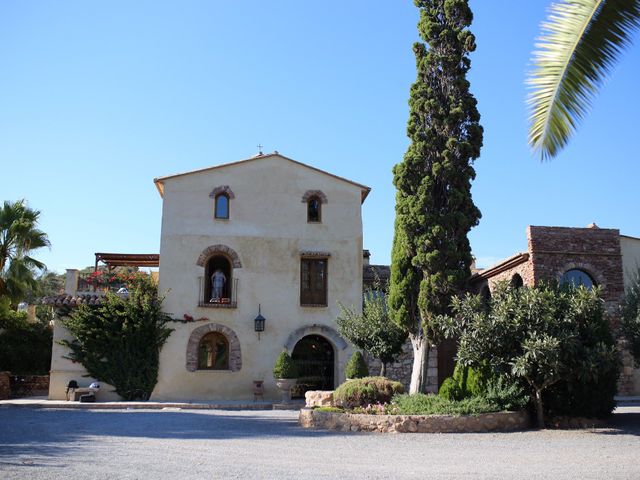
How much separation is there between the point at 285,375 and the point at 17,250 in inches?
411

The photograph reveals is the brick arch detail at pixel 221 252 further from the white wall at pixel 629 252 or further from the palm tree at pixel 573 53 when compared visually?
the palm tree at pixel 573 53

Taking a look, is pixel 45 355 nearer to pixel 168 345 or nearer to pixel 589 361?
pixel 168 345

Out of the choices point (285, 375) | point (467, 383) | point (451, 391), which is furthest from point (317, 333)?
point (467, 383)

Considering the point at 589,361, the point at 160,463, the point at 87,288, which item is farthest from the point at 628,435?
the point at 87,288

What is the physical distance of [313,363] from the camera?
72.7 ft

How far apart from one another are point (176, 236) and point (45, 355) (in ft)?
30.5

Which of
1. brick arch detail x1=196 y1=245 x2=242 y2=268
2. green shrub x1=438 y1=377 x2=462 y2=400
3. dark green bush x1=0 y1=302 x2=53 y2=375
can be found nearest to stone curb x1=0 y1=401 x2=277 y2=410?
brick arch detail x1=196 y1=245 x2=242 y2=268

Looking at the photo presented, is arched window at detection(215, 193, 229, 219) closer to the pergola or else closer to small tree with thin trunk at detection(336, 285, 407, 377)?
the pergola

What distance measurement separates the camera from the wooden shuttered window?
73.2 feet

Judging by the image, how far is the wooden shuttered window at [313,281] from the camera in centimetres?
2230

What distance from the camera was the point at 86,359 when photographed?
2050 cm

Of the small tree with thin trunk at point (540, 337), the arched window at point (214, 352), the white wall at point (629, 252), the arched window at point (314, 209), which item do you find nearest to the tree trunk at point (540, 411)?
the small tree with thin trunk at point (540, 337)

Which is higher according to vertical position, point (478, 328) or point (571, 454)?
point (478, 328)

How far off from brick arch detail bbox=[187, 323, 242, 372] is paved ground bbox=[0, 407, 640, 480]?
22.8ft
